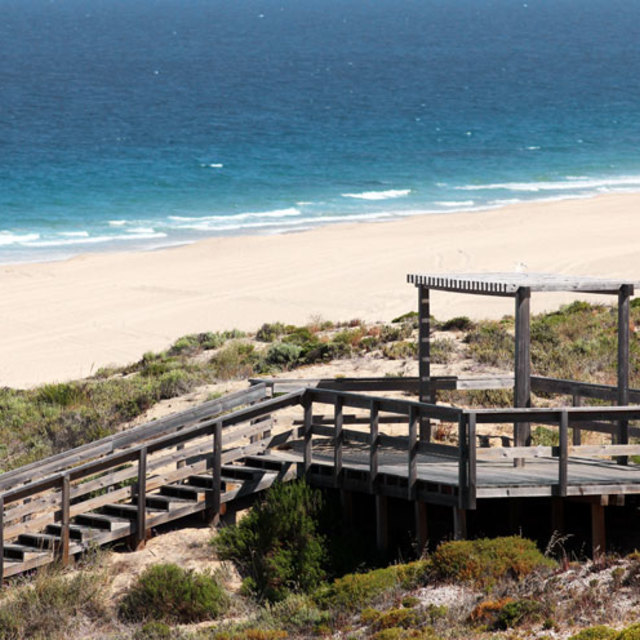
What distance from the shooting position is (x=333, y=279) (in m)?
34.7

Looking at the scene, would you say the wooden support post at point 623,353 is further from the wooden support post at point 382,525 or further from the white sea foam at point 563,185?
the white sea foam at point 563,185

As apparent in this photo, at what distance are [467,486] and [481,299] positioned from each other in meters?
19.4

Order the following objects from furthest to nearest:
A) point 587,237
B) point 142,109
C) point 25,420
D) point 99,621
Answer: point 142,109
point 587,237
point 25,420
point 99,621

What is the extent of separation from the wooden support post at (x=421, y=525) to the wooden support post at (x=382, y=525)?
1.23ft

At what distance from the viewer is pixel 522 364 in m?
11.4

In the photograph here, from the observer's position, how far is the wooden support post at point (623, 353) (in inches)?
450

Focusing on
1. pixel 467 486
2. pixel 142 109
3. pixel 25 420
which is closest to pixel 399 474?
pixel 467 486

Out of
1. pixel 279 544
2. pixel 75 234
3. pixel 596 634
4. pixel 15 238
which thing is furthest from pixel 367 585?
pixel 75 234

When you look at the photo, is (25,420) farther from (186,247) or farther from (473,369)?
(186,247)

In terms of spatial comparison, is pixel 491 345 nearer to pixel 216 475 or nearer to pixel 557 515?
pixel 216 475

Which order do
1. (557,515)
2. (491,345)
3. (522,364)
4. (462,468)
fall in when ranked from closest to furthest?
(462,468), (557,515), (522,364), (491,345)

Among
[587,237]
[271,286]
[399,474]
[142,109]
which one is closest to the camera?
[399,474]

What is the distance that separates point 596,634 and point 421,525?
312cm

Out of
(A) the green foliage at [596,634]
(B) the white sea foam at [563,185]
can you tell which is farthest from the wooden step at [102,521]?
(B) the white sea foam at [563,185]
